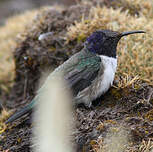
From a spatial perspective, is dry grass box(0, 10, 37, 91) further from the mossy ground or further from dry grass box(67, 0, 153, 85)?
dry grass box(67, 0, 153, 85)

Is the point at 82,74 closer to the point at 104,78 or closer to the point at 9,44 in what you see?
the point at 104,78

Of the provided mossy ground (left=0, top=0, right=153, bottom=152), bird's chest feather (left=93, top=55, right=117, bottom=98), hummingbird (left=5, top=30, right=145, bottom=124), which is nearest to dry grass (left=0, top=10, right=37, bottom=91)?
mossy ground (left=0, top=0, right=153, bottom=152)

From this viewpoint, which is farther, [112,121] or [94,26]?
[94,26]

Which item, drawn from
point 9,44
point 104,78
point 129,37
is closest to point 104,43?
point 104,78

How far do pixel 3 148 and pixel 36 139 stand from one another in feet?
1.65

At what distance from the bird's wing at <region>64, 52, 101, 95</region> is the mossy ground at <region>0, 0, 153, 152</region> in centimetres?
29

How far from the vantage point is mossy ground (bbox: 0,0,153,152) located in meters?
3.43

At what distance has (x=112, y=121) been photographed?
3.49 metres

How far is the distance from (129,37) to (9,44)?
3.33 m

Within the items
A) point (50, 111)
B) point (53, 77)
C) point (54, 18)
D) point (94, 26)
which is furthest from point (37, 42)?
point (50, 111)

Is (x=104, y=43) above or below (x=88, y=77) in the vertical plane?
above

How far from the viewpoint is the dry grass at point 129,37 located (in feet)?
15.1

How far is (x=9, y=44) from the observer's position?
7363 millimetres

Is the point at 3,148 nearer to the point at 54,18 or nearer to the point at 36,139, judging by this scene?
the point at 36,139
